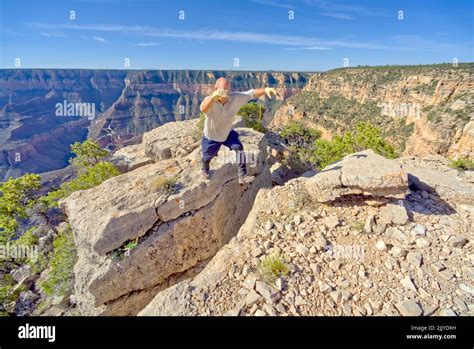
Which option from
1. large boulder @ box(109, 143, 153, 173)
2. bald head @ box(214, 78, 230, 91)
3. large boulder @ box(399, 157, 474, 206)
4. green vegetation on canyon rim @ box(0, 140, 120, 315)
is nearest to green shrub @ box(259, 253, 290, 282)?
bald head @ box(214, 78, 230, 91)

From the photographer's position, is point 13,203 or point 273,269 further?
point 13,203

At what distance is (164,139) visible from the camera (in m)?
9.70

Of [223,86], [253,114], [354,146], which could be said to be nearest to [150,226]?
[223,86]

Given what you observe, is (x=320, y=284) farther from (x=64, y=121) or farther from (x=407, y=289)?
(x=64, y=121)

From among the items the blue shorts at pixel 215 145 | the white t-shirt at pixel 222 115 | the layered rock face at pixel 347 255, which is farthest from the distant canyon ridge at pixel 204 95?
the layered rock face at pixel 347 255

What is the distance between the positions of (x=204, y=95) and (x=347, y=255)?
117740 mm

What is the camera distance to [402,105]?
5972cm

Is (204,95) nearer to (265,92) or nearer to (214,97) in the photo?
(265,92)

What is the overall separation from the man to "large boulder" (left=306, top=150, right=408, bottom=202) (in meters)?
2.09

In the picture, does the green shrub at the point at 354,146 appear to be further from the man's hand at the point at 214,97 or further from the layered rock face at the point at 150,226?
the man's hand at the point at 214,97

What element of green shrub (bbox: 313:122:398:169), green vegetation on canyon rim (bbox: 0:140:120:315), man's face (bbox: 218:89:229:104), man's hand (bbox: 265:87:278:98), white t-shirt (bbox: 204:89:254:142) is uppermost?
A: man's hand (bbox: 265:87:278:98)

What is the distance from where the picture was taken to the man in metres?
5.13

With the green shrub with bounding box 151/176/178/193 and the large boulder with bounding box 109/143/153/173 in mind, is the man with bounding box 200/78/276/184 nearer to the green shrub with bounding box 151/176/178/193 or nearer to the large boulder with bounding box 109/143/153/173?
the green shrub with bounding box 151/176/178/193
